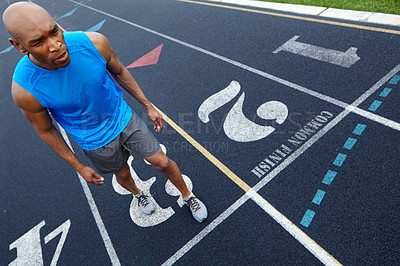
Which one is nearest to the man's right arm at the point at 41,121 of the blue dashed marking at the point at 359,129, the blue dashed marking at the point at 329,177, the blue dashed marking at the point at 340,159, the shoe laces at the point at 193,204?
the shoe laces at the point at 193,204

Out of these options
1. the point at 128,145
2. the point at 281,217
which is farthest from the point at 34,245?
the point at 281,217

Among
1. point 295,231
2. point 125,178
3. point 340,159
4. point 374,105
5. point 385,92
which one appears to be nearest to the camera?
point 295,231

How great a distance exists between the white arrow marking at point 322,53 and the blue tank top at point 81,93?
13.4 feet

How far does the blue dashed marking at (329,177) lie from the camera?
345 centimetres

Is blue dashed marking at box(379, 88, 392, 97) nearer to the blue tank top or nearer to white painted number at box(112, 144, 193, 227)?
white painted number at box(112, 144, 193, 227)

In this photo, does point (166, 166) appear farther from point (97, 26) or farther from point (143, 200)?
point (97, 26)

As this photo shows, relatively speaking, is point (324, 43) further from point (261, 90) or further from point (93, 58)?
point (93, 58)

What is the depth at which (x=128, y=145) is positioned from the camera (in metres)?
2.95

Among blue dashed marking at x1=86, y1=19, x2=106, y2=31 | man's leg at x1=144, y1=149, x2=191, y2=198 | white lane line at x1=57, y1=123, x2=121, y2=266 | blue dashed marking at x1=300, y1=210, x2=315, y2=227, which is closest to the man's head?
man's leg at x1=144, y1=149, x2=191, y2=198

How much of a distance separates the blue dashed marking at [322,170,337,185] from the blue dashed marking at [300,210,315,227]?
0.46 meters

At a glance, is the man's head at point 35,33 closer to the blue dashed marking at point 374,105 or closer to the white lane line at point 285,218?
the white lane line at point 285,218

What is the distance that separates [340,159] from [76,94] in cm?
317

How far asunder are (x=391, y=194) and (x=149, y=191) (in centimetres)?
300

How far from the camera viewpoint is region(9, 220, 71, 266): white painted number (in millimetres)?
3699
